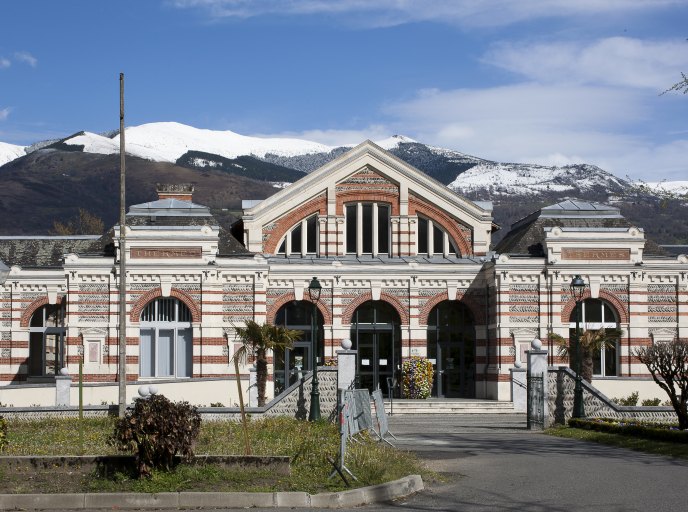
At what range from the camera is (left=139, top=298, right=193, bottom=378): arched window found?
43656 mm

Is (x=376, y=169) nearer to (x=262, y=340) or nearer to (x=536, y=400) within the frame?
(x=262, y=340)

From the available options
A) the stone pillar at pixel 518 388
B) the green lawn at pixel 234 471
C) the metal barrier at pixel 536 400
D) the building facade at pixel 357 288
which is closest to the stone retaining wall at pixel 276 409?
the green lawn at pixel 234 471

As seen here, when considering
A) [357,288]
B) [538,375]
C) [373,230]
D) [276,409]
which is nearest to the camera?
[276,409]

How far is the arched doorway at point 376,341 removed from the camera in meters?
46.2

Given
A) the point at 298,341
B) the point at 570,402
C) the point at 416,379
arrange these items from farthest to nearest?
1. the point at 298,341
2. the point at 416,379
3. the point at 570,402

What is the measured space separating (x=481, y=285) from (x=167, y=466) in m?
31.0

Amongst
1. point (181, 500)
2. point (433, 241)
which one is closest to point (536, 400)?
point (181, 500)

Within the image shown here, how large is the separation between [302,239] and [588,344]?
46.2ft

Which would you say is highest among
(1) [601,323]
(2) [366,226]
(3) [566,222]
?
(3) [566,222]

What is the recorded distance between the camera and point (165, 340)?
4391 centimetres

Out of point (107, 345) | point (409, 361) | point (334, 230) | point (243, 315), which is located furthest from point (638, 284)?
point (107, 345)

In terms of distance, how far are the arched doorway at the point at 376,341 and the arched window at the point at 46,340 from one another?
12954 mm

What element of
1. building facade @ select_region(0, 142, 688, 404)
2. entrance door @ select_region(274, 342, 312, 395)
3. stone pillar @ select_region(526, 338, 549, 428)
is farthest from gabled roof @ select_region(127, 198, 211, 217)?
stone pillar @ select_region(526, 338, 549, 428)

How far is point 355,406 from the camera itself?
22.3 m
